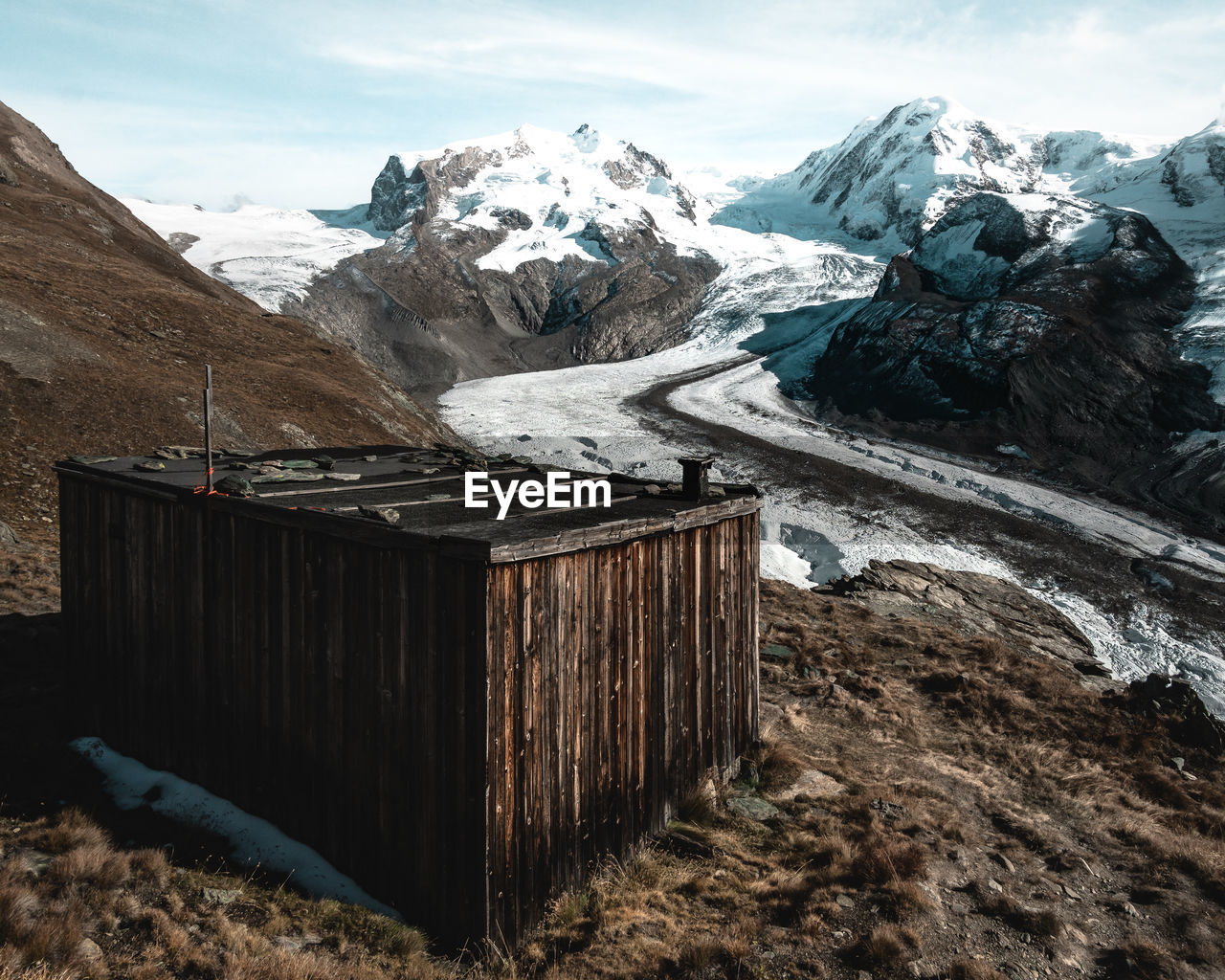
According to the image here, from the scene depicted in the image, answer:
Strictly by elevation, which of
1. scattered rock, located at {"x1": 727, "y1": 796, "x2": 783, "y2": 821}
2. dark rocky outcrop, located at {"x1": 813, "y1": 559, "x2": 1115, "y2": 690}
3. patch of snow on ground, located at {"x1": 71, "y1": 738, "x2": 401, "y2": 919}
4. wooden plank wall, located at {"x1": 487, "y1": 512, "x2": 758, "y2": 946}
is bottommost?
dark rocky outcrop, located at {"x1": 813, "y1": 559, "x2": 1115, "y2": 690}

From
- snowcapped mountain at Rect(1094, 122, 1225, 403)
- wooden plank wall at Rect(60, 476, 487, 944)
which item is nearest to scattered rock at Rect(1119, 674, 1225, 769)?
wooden plank wall at Rect(60, 476, 487, 944)

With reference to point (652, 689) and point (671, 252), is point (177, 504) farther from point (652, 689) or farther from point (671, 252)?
point (671, 252)

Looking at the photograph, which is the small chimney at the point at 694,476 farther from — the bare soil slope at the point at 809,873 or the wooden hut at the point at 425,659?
the bare soil slope at the point at 809,873

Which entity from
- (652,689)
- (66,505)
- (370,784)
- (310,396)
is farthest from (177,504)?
(310,396)

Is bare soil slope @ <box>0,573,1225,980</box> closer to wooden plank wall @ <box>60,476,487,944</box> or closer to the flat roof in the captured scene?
wooden plank wall @ <box>60,476,487,944</box>

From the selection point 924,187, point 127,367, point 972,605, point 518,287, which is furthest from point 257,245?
point 972,605

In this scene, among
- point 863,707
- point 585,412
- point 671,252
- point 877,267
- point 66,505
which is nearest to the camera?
point 66,505

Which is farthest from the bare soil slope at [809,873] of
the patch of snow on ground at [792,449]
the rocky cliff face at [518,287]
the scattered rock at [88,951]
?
the rocky cliff face at [518,287]
